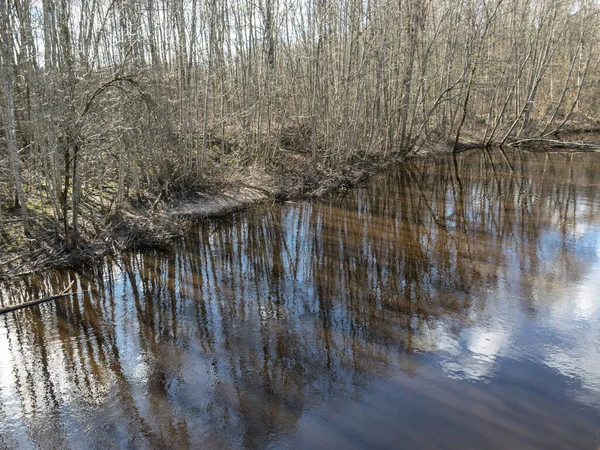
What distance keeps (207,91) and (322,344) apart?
8339 mm

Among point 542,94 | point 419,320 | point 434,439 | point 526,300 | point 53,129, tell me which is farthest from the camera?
point 542,94

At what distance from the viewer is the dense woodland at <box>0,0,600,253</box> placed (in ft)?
27.6

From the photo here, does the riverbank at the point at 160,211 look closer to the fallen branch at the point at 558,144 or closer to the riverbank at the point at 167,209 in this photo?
the riverbank at the point at 167,209

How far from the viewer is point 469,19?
62.0ft

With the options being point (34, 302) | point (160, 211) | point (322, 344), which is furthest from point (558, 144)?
point (34, 302)

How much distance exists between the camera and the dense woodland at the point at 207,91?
8414 millimetres

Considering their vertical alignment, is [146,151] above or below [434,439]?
above

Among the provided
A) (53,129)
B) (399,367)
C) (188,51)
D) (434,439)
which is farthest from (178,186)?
(434,439)

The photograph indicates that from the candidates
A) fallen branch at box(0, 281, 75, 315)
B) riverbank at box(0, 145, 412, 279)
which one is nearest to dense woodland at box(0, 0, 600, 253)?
riverbank at box(0, 145, 412, 279)

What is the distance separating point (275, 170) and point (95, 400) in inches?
435

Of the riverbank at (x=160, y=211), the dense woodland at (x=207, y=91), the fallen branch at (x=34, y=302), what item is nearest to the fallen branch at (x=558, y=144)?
Answer: the dense woodland at (x=207, y=91)

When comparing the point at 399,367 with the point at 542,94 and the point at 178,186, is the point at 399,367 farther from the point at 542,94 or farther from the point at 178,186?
the point at 542,94

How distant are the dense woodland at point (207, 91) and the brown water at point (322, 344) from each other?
97.6 inches

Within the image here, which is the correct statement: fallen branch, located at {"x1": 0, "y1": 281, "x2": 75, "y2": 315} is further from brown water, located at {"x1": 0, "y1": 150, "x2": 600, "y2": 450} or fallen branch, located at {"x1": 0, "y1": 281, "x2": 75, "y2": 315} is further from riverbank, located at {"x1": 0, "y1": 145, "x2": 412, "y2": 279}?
riverbank, located at {"x1": 0, "y1": 145, "x2": 412, "y2": 279}
